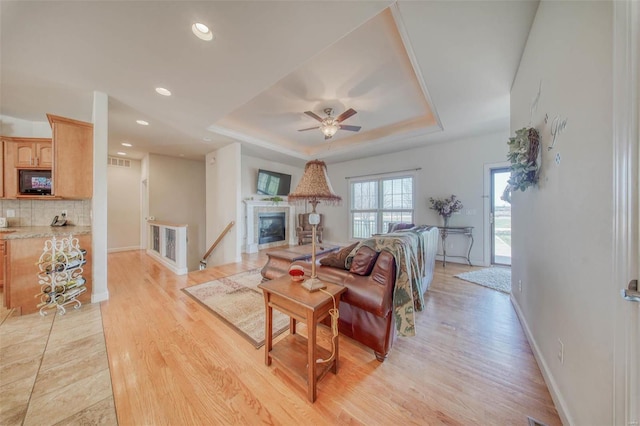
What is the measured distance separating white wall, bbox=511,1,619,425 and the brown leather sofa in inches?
37.2

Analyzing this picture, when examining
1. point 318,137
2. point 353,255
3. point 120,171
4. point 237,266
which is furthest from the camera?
point 120,171

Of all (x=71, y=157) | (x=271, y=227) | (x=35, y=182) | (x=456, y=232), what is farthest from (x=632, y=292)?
(x=271, y=227)

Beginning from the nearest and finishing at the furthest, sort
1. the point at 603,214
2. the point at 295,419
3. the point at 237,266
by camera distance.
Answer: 1. the point at 603,214
2. the point at 295,419
3. the point at 237,266

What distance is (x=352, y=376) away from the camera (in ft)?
4.82

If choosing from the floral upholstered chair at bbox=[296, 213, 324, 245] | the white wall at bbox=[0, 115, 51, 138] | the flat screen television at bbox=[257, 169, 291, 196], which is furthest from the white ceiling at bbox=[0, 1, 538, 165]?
the floral upholstered chair at bbox=[296, 213, 324, 245]

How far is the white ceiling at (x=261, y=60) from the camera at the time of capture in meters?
1.56

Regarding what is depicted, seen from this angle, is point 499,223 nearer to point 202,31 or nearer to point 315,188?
point 315,188

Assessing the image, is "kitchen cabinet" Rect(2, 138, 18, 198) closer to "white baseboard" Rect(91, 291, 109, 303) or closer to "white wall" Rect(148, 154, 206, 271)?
"white baseboard" Rect(91, 291, 109, 303)

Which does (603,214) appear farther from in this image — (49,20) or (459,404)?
(49,20)

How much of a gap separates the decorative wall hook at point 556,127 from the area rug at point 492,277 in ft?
7.89

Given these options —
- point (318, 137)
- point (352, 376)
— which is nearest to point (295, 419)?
point (352, 376)

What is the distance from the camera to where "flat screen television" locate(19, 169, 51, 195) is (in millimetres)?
2896

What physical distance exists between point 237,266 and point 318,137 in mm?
3433

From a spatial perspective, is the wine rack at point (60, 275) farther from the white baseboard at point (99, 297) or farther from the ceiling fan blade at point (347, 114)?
the ceiling fan blade at point (347, 114)
